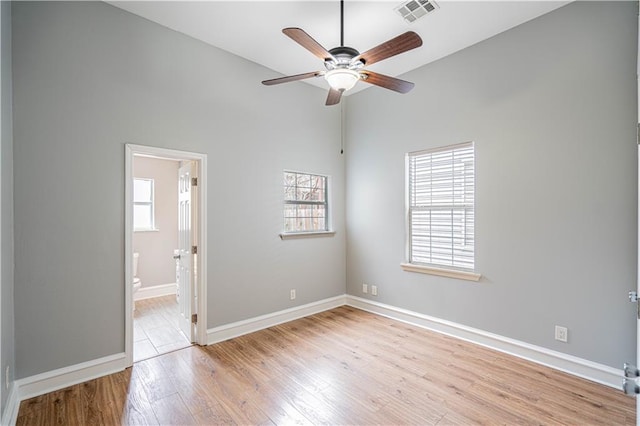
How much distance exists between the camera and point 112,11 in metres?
2.74

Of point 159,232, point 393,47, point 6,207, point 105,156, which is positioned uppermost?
point 393,47

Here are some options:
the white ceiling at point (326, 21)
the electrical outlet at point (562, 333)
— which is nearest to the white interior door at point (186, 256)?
the white ceiling at point (326, 21)

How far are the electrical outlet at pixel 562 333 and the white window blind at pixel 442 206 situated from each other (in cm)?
90

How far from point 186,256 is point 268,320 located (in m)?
1.24

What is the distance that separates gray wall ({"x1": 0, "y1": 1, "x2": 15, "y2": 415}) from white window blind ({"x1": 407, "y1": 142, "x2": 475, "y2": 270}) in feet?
12.2

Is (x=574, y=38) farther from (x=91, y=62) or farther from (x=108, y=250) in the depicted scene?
(x=108, y=250)

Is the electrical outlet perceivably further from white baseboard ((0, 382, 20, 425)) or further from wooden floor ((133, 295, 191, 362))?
white baseboard ((0, 382, 20, 425))

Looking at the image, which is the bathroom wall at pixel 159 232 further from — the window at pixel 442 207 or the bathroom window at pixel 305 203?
the window at pixel 442 207

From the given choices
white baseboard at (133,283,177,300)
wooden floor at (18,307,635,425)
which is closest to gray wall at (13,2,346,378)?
wooden floor at (18,307,635,425)

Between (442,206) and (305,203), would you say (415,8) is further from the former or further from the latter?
(305,203)

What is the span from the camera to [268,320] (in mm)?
3799

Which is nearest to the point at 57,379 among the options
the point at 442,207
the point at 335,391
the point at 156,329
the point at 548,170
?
the point at 156,329

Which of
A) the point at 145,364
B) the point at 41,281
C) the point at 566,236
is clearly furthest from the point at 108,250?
the point at 566,236

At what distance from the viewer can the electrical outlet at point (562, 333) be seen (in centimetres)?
272
